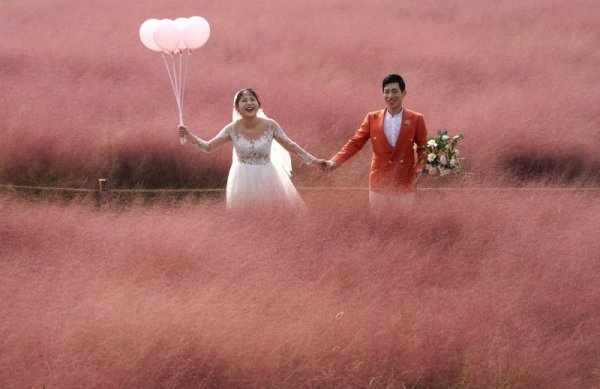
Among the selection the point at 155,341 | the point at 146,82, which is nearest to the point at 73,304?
the point at 155,341

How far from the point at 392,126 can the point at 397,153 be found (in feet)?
0.68

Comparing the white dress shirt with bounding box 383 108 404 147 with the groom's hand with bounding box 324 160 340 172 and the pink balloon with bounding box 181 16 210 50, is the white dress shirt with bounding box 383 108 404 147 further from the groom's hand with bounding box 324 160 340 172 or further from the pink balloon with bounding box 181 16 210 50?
the pink balloon with bounding box 181 16 210 50

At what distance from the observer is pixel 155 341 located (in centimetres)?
346

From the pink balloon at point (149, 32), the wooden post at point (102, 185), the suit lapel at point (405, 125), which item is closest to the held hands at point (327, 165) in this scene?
A: the suit lapel at point (405, 125)

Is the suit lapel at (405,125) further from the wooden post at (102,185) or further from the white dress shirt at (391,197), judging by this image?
the wooden post at (102,185)

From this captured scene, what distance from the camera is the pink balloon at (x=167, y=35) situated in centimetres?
546

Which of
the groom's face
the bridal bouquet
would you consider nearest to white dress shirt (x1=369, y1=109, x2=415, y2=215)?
the groom's face

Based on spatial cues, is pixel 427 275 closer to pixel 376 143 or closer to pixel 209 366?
pixel 376 143

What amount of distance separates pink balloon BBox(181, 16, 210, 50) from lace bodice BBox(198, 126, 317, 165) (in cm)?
89

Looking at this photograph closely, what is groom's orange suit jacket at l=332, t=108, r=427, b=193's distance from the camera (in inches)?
199

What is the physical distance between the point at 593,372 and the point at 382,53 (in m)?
7.03

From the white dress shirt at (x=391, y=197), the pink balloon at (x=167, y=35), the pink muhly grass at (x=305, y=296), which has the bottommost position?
the pink muhly grass at (x=305, y=296)

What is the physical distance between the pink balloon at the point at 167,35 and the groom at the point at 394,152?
1.69 meters

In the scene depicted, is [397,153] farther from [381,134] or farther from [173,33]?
[173,33]
